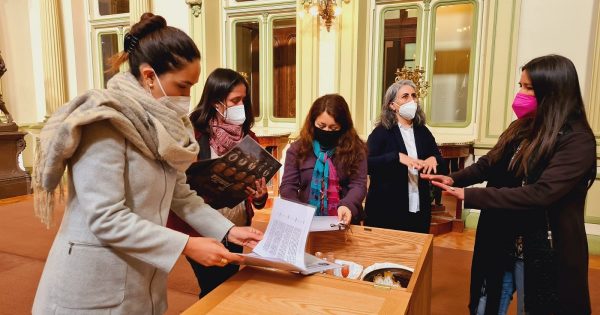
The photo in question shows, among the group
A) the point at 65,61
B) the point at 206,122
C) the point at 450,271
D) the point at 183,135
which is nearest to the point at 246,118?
the point at 206,122

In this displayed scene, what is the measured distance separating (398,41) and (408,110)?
2804 mm

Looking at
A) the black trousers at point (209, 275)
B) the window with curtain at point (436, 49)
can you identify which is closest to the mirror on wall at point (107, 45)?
the window with curtain at point (436, 49)

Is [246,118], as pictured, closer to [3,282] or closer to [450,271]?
[450,271]

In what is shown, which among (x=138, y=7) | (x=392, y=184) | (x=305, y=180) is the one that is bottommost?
(x=392, y=184)

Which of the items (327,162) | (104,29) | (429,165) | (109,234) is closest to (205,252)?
(109,234)

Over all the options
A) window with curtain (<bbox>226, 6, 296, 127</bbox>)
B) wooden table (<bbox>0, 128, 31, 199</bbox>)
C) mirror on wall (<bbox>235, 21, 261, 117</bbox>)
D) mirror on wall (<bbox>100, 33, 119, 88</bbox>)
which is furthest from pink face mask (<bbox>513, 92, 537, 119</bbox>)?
mirror on wall (<bbox>100, 33, 119, 88</bbox>)

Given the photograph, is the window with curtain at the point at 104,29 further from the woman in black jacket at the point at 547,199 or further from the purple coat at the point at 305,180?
the woman in black jacket at the point at 547,199

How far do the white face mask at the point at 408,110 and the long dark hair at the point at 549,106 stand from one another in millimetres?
856

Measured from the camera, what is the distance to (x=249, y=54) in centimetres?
596

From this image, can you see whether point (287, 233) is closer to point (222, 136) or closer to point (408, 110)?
point (222, 136)

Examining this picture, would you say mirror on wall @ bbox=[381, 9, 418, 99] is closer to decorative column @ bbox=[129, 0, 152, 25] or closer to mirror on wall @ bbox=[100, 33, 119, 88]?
decorative column @ bbox=[129, 0, 152, 25]

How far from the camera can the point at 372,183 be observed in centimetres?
250

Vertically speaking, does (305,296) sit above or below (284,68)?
below

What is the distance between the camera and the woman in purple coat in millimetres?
1992
